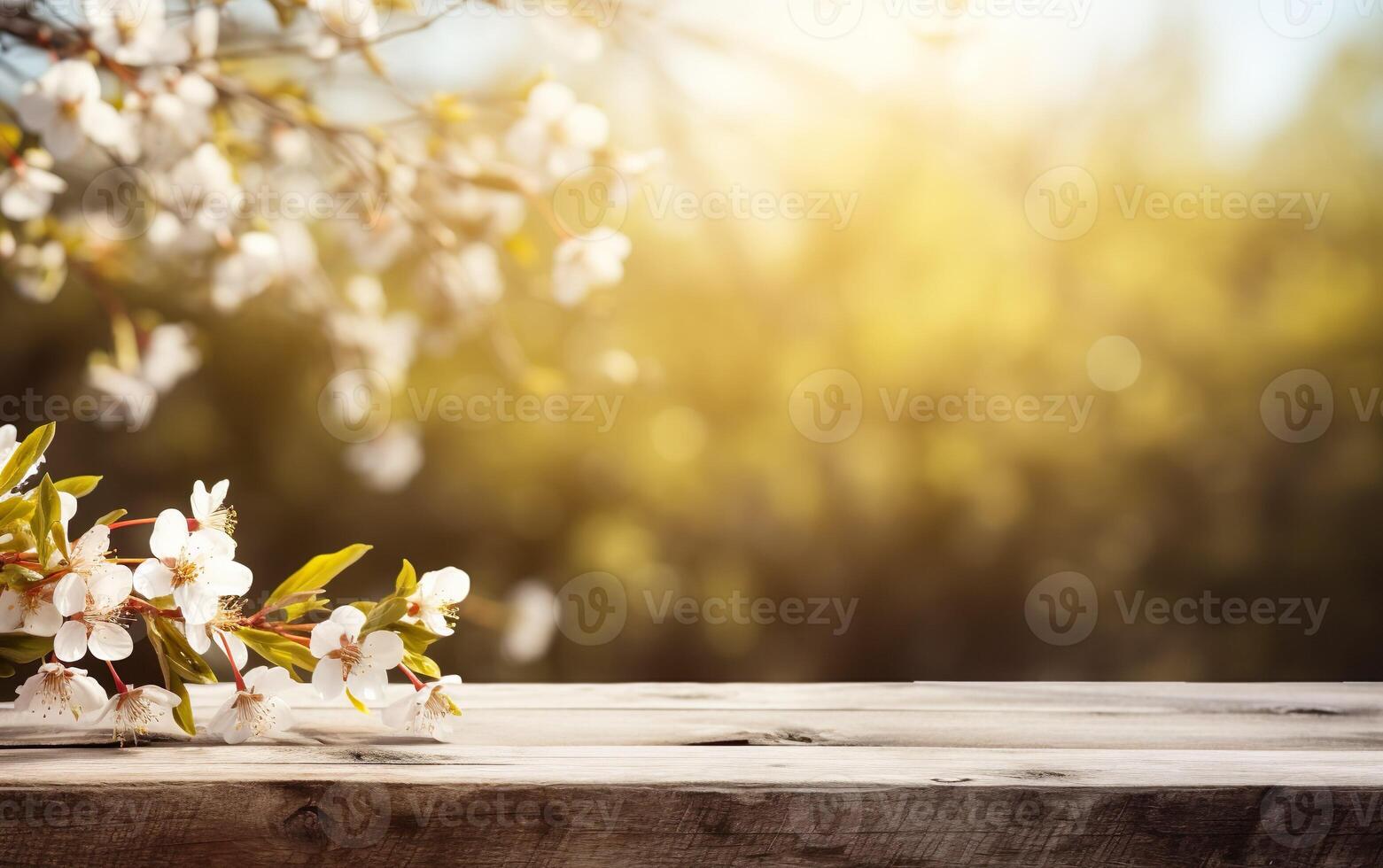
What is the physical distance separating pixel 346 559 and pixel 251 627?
0.22 feet

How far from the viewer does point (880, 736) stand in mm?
617

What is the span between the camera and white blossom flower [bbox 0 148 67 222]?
89 cm

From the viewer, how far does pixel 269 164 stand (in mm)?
1229

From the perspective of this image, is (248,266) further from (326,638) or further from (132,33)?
(326,638)

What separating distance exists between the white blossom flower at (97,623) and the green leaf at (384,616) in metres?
0.13

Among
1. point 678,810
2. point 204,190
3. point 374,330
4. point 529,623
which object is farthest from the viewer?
point 529,623

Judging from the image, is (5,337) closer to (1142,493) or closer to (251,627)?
(251,627)

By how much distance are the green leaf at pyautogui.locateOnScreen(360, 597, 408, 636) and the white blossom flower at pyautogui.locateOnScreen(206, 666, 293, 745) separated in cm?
7

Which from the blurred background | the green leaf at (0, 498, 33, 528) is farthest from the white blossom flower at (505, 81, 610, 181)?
the blurred background

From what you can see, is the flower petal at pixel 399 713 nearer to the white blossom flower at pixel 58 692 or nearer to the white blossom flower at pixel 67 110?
the white blossom flower at pixel 58 692

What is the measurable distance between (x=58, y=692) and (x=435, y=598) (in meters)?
0.23

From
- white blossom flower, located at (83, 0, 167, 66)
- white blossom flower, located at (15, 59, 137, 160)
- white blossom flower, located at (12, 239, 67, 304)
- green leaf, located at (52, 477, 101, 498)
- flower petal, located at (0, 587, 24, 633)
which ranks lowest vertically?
white blossom flower, located at (12, 239, 67, 304)

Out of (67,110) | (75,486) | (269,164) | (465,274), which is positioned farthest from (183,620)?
(269,164)

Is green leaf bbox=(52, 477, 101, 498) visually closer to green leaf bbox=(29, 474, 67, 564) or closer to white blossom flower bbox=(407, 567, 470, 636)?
green leaf bbox=(29, 474, 67, 564)
